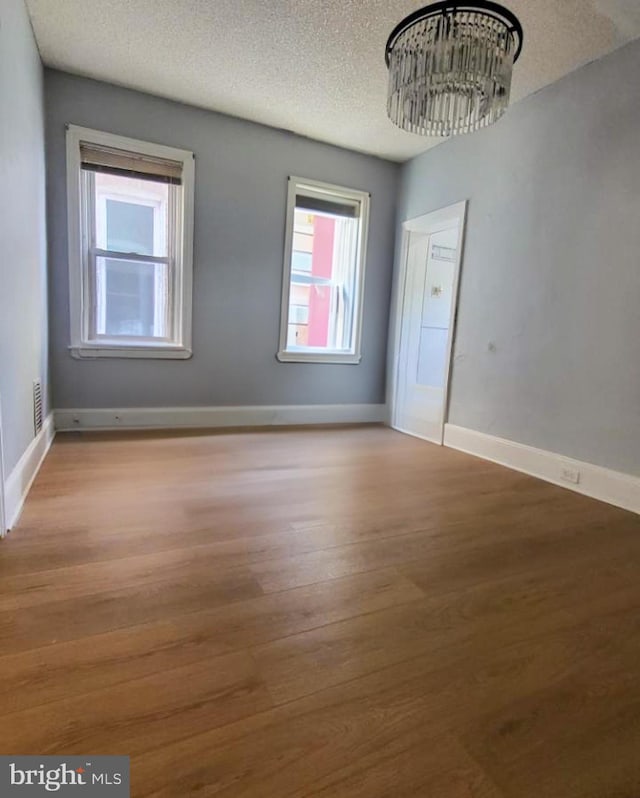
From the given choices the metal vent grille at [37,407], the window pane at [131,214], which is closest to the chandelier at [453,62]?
the window pane at [131,214]

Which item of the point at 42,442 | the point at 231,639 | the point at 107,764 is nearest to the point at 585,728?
the point at 231,639

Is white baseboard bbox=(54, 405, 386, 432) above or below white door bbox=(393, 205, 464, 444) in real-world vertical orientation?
below

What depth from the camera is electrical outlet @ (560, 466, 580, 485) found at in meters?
2.54

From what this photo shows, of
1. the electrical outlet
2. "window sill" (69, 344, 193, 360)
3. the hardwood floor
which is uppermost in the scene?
"window sill" (69, 344, 193, 360)

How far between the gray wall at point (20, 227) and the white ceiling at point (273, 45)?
362mm

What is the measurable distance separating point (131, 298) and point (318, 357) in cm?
173

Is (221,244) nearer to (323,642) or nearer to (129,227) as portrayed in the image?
(129,227)

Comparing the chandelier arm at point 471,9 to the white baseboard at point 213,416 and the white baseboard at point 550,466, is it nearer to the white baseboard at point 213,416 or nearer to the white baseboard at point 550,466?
the white baseboard at point 550,466

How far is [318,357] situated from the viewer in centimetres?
408

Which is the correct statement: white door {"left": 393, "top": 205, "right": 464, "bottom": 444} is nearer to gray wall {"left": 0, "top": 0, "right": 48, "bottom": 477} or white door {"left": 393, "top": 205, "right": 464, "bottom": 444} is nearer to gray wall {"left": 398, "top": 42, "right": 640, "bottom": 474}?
gray wall {"left": 398, "top": 42, "right": 640, "bottom": 474}

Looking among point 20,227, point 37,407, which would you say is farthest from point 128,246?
point 37,407

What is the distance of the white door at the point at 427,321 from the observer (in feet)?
11.9

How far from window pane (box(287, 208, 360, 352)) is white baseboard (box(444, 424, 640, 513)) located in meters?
1.54

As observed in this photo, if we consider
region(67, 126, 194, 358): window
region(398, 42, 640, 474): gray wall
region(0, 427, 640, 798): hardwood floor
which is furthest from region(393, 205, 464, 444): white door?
region(67, 126, 194, 358): window
